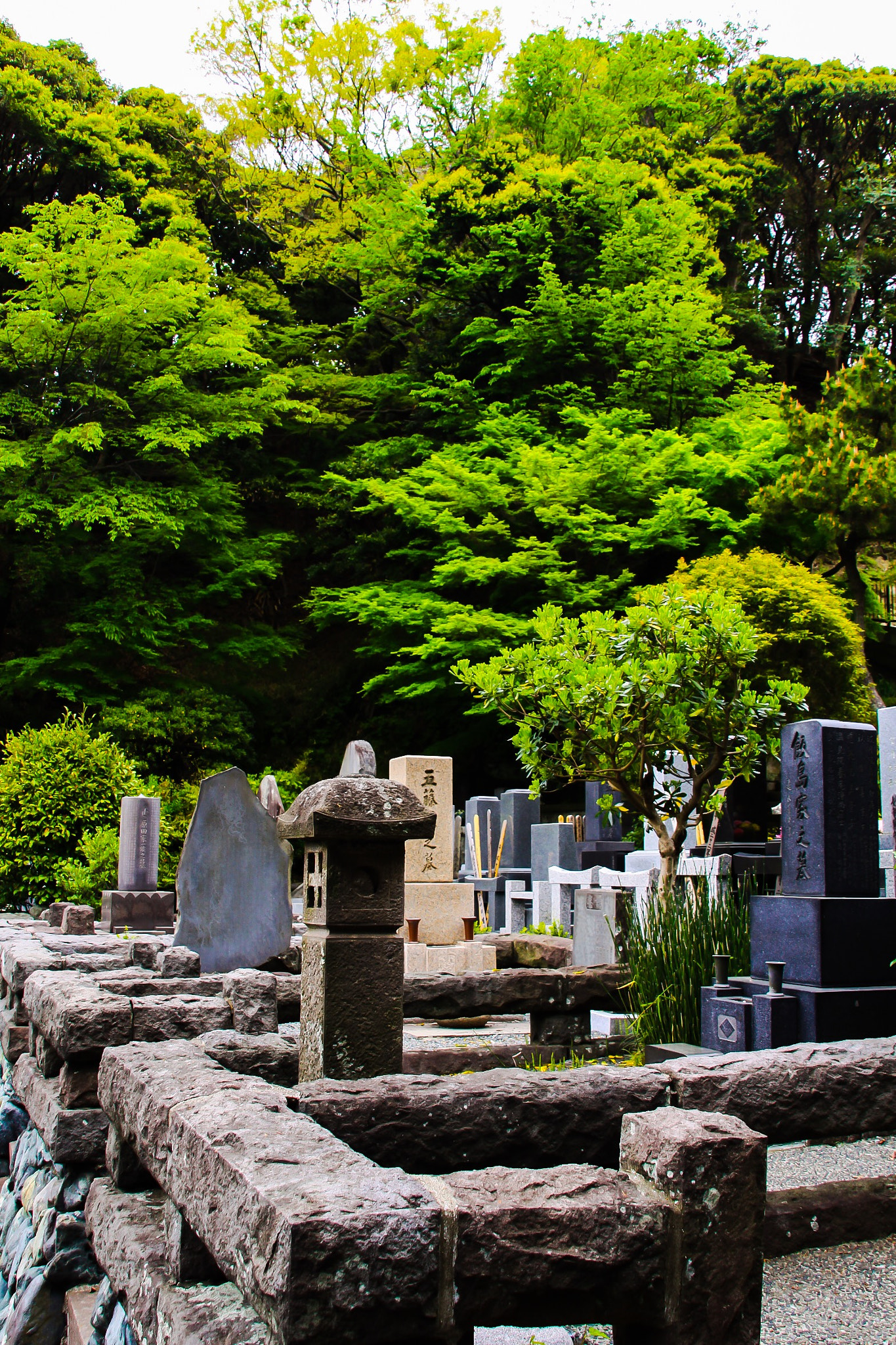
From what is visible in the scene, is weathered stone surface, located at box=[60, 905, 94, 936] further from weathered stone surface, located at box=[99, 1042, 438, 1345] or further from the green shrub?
weathered stone surface, located at box=[99, 1042, 438, 1345]

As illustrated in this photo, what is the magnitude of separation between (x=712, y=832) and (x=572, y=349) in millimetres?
→ 12186

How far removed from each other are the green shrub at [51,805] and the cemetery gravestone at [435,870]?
3453 millimetres

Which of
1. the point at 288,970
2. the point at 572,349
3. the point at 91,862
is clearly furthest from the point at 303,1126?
the point at 572,349

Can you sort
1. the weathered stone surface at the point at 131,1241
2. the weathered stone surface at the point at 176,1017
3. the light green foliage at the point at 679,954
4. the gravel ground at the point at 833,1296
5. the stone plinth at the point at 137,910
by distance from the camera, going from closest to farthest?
the weathered stone surface at the point at 131,1241, the gravel ground at the point at 833,1296, the weathered stone surface at the point at 176,1017, the light green foliage at the point at 679,954, the stone plinth at the point at 137,910

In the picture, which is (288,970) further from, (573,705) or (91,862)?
(91,862)

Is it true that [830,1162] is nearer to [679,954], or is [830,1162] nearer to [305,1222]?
[679,954]

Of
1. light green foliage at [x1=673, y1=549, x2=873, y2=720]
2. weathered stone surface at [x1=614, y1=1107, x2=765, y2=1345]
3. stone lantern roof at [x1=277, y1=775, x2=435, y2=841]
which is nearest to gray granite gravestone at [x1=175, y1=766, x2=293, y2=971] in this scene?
stone lantern roof at [x1=277, y1=775, x2=435, y2=841]

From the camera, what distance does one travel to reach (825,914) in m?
6.03

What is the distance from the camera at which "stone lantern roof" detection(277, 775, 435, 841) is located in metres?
4.14

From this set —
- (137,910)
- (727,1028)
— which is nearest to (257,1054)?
(727,1028)

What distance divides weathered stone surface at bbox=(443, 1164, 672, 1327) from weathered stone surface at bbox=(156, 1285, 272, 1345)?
0.42 metres

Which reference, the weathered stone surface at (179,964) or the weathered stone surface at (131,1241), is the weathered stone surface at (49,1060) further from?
the weathered stone surface at (131,1241)

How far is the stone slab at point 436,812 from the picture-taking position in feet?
34.0

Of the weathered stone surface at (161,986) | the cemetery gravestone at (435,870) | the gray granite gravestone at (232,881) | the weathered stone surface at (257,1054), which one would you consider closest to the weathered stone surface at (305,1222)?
the weathered stone surface at (257,1054)
